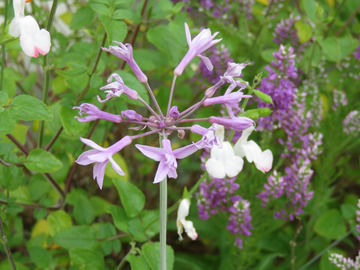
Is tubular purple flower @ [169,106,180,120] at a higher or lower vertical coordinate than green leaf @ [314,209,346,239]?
higher

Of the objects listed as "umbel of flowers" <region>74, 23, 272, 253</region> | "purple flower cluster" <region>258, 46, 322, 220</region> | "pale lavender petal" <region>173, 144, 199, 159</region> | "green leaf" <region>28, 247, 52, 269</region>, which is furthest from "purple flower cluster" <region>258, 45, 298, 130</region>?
"green leaf" <region>28, 247, 52, 269</region>

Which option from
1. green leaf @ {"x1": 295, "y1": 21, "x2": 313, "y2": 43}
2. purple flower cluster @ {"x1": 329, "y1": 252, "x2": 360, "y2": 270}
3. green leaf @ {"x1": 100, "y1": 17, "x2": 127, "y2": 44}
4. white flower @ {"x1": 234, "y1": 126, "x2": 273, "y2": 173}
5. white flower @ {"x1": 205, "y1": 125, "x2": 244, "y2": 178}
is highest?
green leaf @ {"x1": 295, "y1": 21, "x2": 313, "y2": 43}

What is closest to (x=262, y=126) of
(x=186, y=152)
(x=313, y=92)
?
(x=313, y=92)

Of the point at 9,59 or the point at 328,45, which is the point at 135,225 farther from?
the point at 9,59

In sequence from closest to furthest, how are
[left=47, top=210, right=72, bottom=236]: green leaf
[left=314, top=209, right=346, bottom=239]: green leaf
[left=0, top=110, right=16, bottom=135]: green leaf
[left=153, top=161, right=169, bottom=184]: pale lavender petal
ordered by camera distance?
[left=153, top=161, right=169, bottom=184]: pale lavender petal, [left=0, top=110, right=16, bottom=135]: green leaf, [left=47, top=210, right=72, bottom=236]: green leaf, [left=314, top=209, right=346, bottom=239]: green leaf

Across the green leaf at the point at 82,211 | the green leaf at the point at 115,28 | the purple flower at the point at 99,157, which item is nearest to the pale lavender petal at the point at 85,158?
the purple flower at the point at 99,157

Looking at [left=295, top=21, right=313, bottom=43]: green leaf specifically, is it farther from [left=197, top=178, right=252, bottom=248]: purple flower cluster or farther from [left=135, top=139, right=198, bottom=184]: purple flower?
[left=135, top=139, right=198, bottom=184]: purple flower

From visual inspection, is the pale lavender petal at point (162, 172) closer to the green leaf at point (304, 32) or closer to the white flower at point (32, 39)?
the white flower at point (32, 39)

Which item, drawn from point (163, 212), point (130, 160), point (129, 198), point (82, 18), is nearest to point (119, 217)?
point (129, 198)

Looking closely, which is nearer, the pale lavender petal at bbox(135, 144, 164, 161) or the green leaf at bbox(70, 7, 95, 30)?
the pale lavender petal at bbox(135, 144, 164, 161)

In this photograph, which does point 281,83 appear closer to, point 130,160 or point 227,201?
point 227,201
